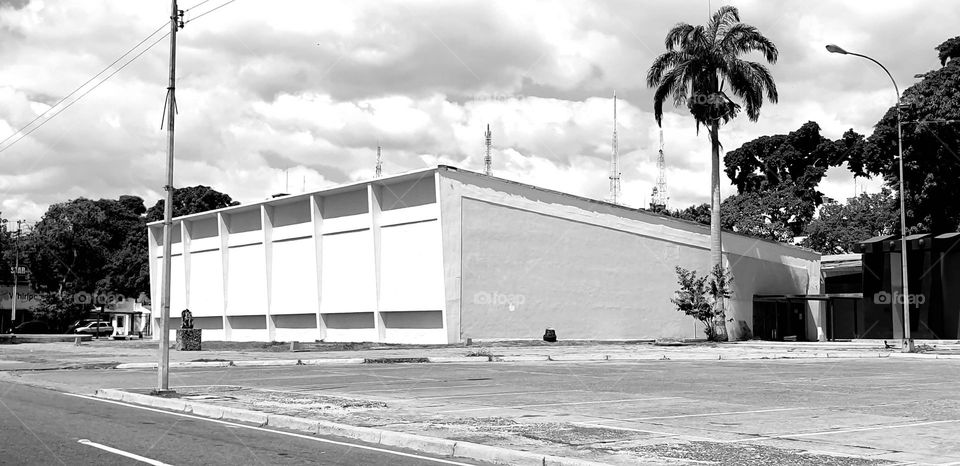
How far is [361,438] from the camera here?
11.1 m

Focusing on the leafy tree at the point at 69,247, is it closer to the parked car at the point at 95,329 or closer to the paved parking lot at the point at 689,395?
the parked car at the point at 95,329

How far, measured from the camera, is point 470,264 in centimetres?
4353

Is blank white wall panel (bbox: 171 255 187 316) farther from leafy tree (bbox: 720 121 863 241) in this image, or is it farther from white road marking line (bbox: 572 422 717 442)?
white road marking line (bbox: 572 422 717 442)

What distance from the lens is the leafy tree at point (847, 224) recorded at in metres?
72.0

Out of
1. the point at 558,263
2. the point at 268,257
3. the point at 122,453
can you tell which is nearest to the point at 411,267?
the point at 558,263

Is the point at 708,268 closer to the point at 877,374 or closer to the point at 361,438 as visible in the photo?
the point at 877,374

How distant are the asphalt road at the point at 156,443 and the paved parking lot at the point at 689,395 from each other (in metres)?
2.91

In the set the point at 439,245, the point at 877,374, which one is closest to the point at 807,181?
the point at 439,245

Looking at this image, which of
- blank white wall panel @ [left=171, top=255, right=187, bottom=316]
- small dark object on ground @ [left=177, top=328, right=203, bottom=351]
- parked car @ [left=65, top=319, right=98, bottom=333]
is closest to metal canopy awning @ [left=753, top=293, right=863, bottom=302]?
small dark object on ground @ [left=177, top=328, right=203, bottom=351]

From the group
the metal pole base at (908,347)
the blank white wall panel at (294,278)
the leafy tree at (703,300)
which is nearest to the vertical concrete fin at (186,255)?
the blank white wall panel at (294,278)

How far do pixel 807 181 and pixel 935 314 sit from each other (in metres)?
32.3

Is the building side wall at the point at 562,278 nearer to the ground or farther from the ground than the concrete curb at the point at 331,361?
farther from the ground

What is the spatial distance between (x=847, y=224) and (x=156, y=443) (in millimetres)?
74604

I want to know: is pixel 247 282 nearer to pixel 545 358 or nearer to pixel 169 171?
pixel 545 358
